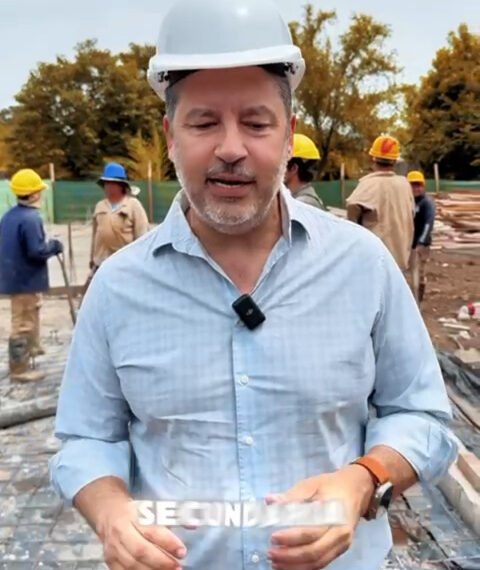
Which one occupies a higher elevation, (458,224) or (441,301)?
(458,224)

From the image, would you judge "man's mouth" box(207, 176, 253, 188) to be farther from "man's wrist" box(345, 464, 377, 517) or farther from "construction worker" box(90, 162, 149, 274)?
"construction worker" box(90, 162, 149, 274)

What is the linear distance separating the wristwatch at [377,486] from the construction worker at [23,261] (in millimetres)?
6782

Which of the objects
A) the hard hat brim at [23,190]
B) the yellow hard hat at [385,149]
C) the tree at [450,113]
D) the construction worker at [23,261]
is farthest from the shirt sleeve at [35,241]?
the tree at [450,113]

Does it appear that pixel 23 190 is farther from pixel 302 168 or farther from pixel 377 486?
pixel 377 486

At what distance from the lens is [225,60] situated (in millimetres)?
1566

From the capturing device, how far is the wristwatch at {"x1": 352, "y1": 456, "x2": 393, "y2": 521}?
156cm

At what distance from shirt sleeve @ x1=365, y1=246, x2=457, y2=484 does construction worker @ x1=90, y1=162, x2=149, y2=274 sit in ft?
24.8

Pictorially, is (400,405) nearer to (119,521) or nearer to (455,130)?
(119,521)

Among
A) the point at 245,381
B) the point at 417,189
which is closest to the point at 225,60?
the point at 245,381

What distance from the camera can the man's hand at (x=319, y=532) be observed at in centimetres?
135

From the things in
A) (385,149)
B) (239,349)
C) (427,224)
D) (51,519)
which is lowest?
(51,519)

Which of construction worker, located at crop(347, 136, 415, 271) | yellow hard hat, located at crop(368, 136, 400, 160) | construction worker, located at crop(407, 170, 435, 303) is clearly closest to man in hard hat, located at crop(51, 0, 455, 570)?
construction worker, located at crop(347, 136, 415, 271)

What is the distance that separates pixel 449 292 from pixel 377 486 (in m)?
13.0

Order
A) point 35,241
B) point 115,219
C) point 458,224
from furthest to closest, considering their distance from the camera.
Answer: point 458,224 < point 115,219 < point 35,241
